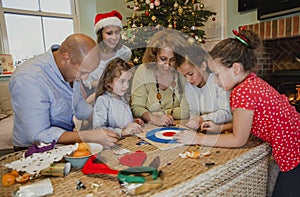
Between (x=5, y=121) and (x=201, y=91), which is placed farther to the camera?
(x=5, y=121)

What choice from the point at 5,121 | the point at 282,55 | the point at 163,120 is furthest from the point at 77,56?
the point at 282,55

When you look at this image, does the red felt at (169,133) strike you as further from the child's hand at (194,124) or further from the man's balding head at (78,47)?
the man's balding head at (78,47)

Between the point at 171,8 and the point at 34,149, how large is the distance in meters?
2.22

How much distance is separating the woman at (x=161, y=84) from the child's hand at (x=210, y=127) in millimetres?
298

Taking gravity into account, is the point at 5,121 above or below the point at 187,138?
below

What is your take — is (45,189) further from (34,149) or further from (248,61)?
(248,61)

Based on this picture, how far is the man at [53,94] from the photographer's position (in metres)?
0.91

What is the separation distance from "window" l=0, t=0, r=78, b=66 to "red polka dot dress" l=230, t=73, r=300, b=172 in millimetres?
3505

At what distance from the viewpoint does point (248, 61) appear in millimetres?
949

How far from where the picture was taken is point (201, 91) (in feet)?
4.04

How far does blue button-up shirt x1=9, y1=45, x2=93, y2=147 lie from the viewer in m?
0.92

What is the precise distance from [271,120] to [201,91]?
424mm

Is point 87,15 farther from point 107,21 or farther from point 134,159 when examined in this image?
point 134,159

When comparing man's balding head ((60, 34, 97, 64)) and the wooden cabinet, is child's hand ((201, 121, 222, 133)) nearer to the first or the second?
man's balding head ((60, 34, 97, 64))
